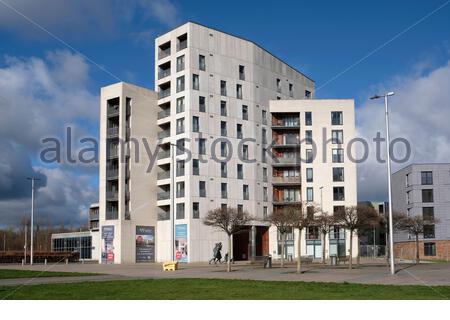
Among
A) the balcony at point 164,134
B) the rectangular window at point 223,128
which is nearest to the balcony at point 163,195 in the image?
the balcony at point 164,134

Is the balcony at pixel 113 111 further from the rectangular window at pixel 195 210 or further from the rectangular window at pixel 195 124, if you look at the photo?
the rectangular window at pixel 195 210

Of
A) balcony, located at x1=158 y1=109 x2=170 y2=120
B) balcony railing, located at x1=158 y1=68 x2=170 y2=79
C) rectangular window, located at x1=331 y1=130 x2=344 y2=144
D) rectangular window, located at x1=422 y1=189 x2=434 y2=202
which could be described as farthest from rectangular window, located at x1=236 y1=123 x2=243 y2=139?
rectangular window, located at x1=422 y1=189 x2=434 y2=202

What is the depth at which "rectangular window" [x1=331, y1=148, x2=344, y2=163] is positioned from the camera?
3280 inches

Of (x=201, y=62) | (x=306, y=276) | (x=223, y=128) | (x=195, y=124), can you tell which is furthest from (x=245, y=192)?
(x=306, y=276)

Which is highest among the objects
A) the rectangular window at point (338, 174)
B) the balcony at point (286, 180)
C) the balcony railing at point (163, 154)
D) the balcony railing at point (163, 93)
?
the balcony railing at point (163, 93)

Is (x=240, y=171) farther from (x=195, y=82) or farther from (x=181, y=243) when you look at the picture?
(x=195, y=82)

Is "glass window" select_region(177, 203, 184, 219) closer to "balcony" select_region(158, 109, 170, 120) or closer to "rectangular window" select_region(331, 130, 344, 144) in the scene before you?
"balcony" select_region(158, 109, 170, 120)

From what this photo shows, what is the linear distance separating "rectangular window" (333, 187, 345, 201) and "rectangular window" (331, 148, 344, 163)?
4025 millimetres

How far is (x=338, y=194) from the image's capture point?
3241 inches

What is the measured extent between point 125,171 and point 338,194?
30.0m

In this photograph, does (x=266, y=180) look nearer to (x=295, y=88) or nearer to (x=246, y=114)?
(x=246, y=114)

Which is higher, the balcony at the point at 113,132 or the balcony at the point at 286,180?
the balcony at the point at 113,132

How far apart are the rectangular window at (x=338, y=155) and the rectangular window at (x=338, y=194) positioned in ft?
13.2

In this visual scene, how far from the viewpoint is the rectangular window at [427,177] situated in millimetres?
101312
